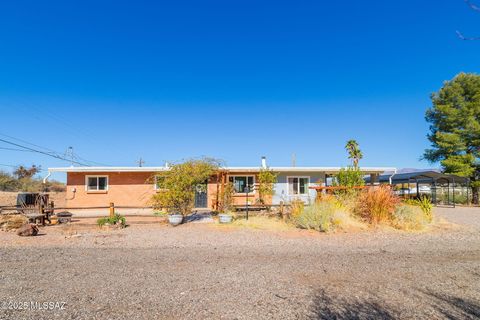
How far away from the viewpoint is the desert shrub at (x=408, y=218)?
415 inches

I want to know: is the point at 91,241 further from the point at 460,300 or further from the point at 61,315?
the point at 460,300

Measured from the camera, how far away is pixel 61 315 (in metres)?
3.55

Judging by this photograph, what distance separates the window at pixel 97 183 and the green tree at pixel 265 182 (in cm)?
970

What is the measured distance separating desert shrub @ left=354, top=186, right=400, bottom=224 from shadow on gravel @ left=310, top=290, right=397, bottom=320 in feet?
24.8

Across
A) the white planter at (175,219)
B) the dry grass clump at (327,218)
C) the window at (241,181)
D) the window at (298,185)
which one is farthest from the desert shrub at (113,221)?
the window at (298,185)

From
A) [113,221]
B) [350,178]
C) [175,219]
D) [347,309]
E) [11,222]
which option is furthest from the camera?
[350,178]

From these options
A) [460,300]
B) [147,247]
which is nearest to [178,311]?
[460,300]

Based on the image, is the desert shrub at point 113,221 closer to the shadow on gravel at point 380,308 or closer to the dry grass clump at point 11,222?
the dry grass clump at point 11,222

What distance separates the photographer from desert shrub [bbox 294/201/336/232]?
10.1 metres

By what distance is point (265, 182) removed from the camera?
18984mm

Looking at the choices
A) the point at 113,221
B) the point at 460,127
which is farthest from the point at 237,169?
the point at 460,127

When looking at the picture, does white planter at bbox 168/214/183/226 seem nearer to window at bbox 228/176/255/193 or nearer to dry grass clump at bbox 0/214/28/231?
dry grass clump at bbox 0/214/28/231

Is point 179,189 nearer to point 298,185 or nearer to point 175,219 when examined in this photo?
point 175,219

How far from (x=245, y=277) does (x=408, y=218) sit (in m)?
8.12
